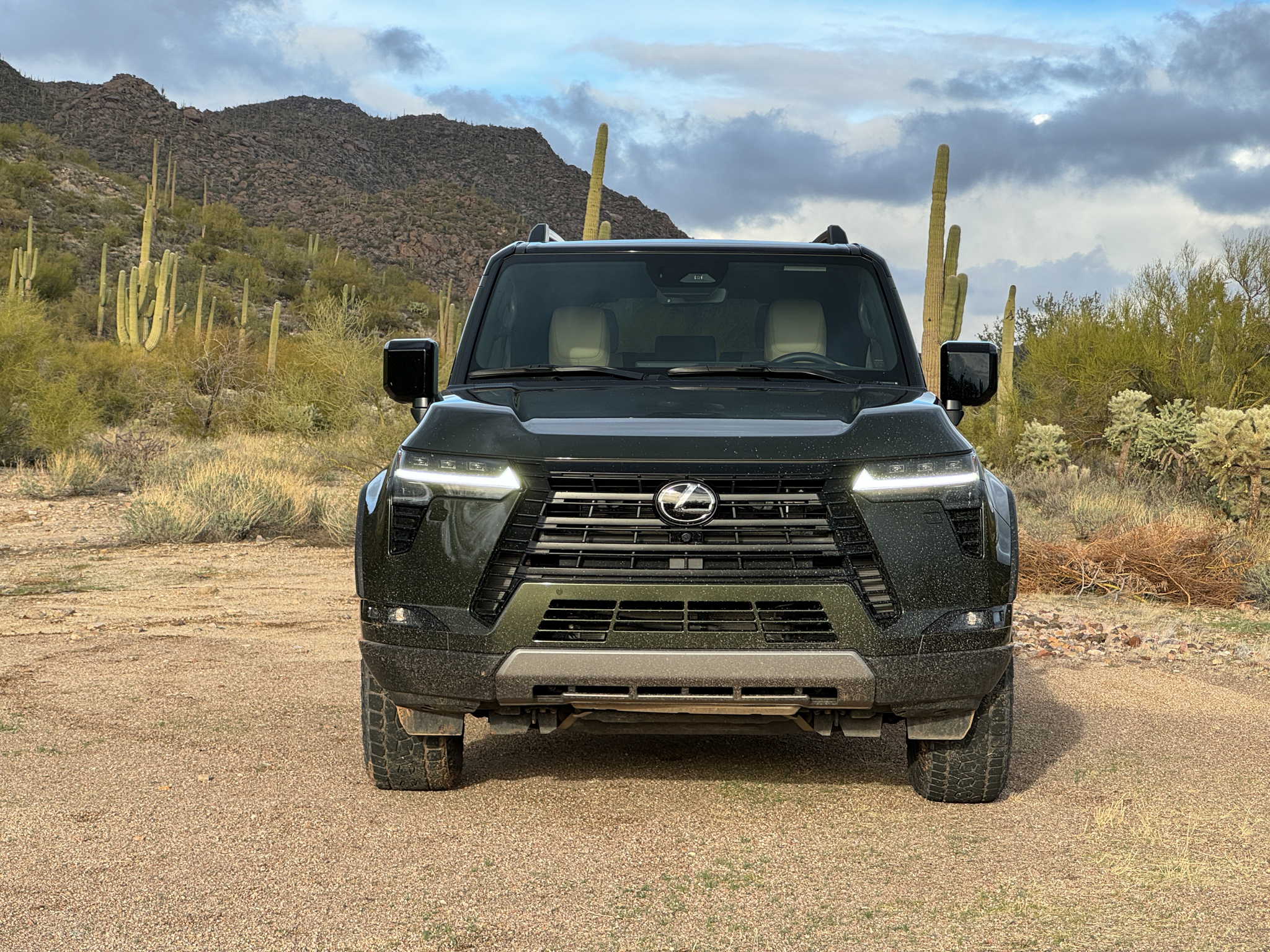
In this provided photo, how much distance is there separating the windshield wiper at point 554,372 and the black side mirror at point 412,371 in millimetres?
169

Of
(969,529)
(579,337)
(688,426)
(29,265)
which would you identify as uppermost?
(29,265)

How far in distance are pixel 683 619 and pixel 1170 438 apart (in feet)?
57.8

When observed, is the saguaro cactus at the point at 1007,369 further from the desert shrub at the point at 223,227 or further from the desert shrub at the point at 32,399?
the desert shrub at the point at 223,227

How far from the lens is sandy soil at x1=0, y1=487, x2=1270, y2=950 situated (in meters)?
3.69

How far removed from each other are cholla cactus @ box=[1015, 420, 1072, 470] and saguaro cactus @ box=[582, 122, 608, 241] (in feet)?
24.7

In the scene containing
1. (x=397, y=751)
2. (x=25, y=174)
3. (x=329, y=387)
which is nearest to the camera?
(x=397, y=751)

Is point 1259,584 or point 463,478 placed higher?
point 463,478

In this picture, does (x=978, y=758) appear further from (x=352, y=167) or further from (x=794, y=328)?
(x=352, y=167)

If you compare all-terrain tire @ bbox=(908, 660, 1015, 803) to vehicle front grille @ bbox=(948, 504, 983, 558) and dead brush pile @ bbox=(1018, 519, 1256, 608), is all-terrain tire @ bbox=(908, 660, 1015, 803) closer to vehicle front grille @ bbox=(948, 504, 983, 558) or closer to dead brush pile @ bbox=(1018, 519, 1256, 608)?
vehicle front grille @ bbox=(948, 504, 983, 558)

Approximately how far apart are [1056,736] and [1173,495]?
13291 millimetres

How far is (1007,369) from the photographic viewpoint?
24.2 m

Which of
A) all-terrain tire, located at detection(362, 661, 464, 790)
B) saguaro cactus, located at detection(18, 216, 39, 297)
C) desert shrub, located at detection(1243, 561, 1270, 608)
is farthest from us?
saguaro cactus, located at detection(18, 216, 39, 297)

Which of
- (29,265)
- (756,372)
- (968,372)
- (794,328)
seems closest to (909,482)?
(756,372)

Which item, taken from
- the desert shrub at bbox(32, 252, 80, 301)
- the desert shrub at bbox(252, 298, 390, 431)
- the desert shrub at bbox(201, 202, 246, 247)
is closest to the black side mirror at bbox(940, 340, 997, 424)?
the desert shrub at bbox(252, 298, 390, 431)
